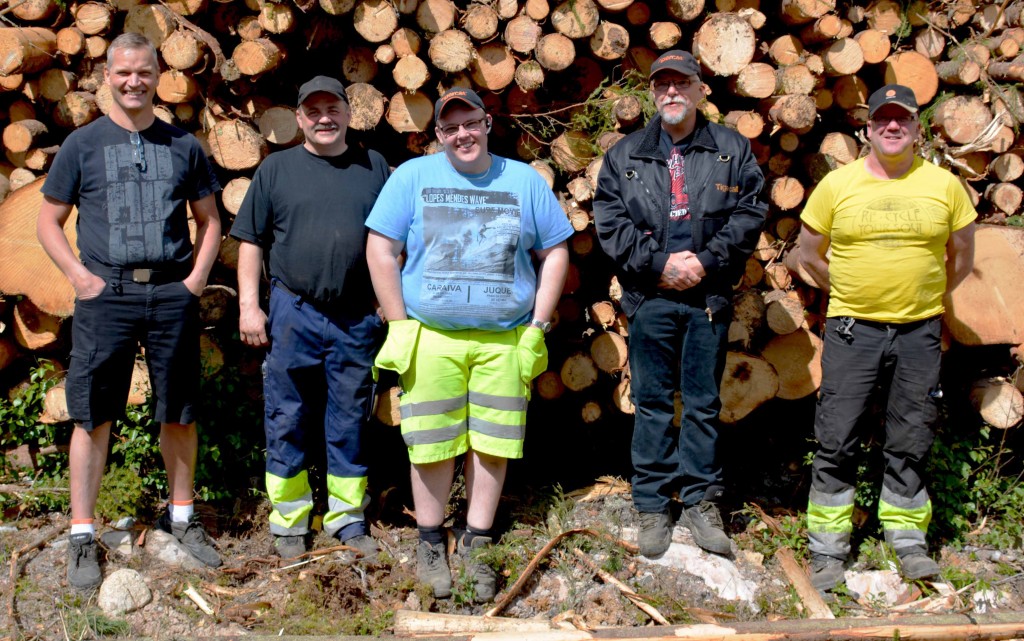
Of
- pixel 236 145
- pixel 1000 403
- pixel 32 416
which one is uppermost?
pixel 236 145

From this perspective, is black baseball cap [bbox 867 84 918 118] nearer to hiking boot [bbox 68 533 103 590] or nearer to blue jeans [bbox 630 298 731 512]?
blue jeans [bbox 630 298 731 512]

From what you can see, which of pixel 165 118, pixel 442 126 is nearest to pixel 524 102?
pixel 442 126

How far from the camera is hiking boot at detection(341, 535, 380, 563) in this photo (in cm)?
449

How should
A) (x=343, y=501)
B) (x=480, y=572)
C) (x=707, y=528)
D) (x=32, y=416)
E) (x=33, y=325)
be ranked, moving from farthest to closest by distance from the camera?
(x=32, y=416), (x=33, y=325), (x=343, y=501), (x=707, y=528), (x=480, y=572)

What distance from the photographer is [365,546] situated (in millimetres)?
4535

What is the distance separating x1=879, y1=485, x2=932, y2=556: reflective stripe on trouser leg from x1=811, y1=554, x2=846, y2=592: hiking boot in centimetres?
30

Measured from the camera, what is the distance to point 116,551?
14.7ft

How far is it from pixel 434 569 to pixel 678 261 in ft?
6.08

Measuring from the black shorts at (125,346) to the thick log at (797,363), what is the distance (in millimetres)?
3022

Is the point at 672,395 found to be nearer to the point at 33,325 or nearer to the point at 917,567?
the point at 917,567

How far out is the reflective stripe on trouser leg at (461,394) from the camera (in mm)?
4195

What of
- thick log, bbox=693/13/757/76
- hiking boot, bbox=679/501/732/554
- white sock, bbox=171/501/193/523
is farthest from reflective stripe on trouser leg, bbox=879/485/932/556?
white sock, bbox=171/501/193/523

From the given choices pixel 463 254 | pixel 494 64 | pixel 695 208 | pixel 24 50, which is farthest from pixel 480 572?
pixel 24 50

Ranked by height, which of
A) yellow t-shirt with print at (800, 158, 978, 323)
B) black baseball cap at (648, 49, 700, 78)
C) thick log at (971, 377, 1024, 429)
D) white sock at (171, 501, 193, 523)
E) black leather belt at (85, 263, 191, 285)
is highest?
black baseball cap at (648, 49, 700, 78)
